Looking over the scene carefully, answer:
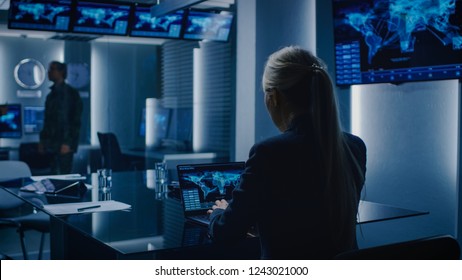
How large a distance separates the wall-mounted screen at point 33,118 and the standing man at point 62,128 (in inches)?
3.7

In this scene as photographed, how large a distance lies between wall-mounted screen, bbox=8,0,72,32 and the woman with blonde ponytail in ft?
11.2

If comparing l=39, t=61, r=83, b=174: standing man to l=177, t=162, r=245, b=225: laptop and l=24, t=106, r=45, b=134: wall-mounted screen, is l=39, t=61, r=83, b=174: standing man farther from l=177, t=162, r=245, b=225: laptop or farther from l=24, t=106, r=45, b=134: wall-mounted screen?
l=177, t=162, r=245, b=225: laptop

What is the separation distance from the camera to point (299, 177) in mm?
1615

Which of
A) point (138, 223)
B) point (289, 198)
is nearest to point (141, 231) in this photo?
point (138, 223)

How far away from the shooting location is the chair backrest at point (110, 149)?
616cm

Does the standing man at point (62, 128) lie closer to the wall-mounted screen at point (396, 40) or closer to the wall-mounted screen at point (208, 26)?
the wall-mounted screen at point (208, 26)

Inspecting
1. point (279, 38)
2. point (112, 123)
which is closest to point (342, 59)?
point (279, 38)

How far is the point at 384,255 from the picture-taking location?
131 centimetres

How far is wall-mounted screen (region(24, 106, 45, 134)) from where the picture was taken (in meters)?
6.42

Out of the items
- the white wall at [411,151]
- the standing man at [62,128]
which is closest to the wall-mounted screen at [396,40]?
the white wall at [411,151]

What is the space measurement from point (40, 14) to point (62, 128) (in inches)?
81.4

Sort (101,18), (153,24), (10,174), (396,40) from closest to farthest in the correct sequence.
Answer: (396,40) < (10,174) < (101,18) < (153,24)

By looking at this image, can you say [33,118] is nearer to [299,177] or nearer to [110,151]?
[110,151]

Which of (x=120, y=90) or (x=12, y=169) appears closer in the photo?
(x=12, y=169)
